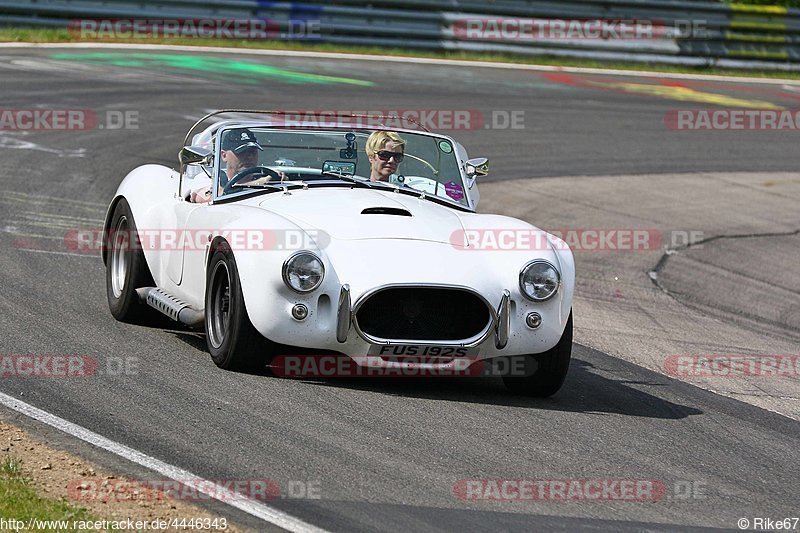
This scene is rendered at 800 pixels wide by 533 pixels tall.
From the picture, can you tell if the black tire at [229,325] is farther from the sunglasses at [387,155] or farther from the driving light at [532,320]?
the sunglasses at [387,155]

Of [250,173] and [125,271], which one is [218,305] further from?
[125,271]

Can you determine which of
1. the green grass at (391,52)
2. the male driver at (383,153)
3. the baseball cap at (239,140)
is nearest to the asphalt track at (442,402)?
the baseball cap at (239,140)

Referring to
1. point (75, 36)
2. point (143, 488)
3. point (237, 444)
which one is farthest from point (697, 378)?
point (75, 36)

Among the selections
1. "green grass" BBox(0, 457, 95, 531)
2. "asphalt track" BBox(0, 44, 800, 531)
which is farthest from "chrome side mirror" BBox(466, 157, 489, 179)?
"green grass" BBox(0, 457, 95, 531)

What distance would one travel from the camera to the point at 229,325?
6.76 metres

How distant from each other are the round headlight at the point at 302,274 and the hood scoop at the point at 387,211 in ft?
2.44

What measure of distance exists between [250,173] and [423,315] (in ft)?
5.61

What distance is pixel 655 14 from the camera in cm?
2483

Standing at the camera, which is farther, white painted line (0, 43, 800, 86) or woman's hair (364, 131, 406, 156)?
white painted line (0, 43, 800, 86)

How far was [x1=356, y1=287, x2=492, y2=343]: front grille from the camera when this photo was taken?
659 cm

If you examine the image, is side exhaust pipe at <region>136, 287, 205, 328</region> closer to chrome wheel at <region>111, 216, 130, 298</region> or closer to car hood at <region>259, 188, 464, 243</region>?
chrome wheel at <region>111, 216, 130, 298</region>

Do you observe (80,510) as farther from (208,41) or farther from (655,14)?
(655,14)

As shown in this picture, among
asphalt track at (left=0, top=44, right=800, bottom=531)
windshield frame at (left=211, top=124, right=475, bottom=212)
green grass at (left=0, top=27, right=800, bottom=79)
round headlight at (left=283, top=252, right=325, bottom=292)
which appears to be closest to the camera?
asphalt track at (left=0, top=44, right=800, bottom=531)

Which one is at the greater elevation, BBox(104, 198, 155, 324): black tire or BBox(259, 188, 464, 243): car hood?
BBox(259, 188, 464, 243): car hood
